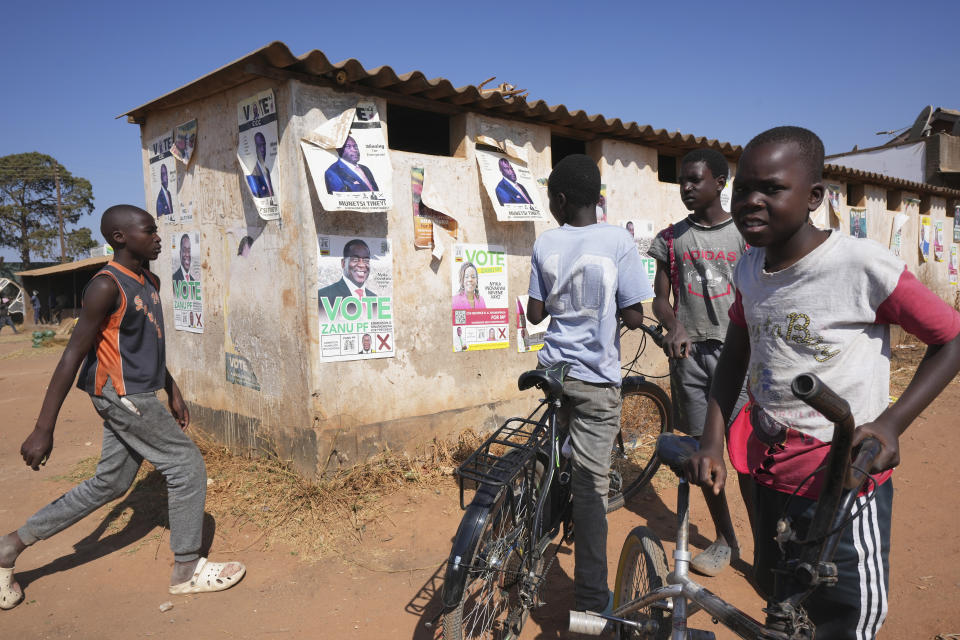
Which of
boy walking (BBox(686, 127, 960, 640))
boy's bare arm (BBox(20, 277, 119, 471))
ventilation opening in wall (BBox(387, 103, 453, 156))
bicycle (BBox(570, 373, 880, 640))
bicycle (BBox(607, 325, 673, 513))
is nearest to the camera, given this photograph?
bicycle (BBox(570, 373, 880, 640))

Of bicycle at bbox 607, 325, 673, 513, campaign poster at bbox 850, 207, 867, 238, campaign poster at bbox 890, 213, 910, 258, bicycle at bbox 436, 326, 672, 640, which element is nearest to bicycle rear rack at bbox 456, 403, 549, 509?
bicycle at bbox 436, 326, 672, 640

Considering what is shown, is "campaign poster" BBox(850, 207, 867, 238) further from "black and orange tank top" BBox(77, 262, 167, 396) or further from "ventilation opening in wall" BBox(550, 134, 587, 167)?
"black and orange tank top" BBox(77, 262, 167, 396)

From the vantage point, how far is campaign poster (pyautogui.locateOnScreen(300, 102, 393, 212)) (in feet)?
13.1

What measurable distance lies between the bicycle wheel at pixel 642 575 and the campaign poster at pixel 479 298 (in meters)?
2.82

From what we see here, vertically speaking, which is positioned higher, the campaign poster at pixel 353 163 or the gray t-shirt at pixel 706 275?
the campaign poster at pixel 353 163

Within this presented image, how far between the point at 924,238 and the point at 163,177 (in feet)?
43.5

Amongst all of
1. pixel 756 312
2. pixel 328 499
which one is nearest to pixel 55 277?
pixel 328 499

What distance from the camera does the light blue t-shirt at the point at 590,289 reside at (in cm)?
244

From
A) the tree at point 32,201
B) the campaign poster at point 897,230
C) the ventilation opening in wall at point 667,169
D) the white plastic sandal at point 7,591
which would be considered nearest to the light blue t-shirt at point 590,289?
the white plastic sandal at point 7,591

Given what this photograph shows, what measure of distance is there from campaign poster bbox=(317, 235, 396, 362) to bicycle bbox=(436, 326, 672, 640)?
1.96m

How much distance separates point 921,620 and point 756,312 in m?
2.24

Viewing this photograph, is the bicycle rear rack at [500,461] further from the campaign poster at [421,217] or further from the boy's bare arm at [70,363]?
the campaign poster at [421,217]

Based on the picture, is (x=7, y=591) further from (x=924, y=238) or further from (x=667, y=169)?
(x=924, y=238)

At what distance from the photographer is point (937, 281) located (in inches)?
476
